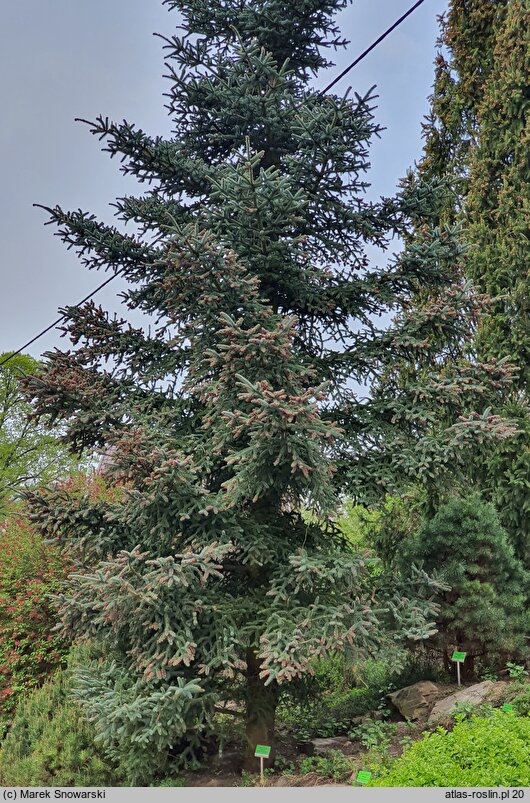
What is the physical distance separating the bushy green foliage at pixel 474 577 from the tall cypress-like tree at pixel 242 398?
1045mm

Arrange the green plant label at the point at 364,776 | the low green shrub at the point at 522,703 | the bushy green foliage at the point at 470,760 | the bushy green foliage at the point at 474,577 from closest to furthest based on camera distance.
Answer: the bushy green foliage at the point at 470,760 → the green plant label at the point at 364,776 → the low green shrub at the point at 522,703 → the bushy green foliage at the point at 474,577

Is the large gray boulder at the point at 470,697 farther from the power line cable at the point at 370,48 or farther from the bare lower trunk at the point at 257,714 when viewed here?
the power line cable at the point at 370,48

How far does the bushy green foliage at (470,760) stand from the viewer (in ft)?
11.0

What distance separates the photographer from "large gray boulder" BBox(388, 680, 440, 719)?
5.42 m

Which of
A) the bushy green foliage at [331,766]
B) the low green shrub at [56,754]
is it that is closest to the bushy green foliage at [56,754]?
the low green shrub at [56,754]

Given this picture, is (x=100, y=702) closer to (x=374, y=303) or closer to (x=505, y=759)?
(x=505, y=759)

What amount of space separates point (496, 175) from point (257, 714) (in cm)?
672

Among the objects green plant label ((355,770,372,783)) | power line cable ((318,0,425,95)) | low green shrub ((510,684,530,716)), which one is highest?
power line cable ((318,0,425,95))

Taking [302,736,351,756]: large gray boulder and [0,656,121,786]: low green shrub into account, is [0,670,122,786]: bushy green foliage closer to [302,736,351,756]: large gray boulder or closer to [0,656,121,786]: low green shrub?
[0,656,121,786]: low green shrub

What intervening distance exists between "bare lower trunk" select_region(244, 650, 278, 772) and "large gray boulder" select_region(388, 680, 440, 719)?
1387mm

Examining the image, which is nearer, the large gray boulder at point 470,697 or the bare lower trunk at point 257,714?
the bare lower trunk at point 257,714

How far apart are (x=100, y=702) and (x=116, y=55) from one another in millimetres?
7852

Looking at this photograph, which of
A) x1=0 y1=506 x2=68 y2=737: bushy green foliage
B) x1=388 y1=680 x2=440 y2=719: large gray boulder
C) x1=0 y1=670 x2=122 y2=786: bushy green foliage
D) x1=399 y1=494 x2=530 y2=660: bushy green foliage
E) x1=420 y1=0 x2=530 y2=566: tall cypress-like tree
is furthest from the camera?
x1=0 y1=506 x2=68 y2=737: bushy green foliage

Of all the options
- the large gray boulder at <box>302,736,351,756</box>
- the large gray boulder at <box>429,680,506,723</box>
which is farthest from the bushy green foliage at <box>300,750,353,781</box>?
the large gray boulder at <box>429,680,506,723</box>
